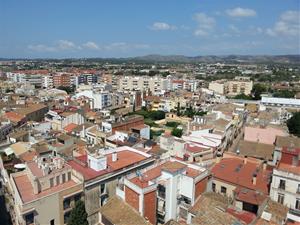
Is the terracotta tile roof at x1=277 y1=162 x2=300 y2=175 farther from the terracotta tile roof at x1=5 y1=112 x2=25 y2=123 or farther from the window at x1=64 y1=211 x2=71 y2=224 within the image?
the terracotta tile roof at x1=5 y1=112 x2=25 y2=123

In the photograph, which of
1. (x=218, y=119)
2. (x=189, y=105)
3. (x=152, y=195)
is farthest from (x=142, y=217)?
(x=189, y=105)

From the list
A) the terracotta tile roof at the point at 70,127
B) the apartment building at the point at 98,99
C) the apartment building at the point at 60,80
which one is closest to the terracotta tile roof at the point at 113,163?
the terracotta tile roof at the point at 70,127

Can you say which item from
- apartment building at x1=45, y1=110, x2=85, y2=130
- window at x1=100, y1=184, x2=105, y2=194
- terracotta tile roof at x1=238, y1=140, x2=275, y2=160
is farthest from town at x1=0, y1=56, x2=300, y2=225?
apartment building at x1=45, y1=110, x2=85, y2=130

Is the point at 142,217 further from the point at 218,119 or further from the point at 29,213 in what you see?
the point at 218,119

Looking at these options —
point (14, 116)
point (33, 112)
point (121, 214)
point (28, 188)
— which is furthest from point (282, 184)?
point (33, 112)

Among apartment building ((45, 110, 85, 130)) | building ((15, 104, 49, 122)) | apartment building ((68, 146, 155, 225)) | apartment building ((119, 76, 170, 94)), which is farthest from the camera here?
apartment building ((119, 76, 170, 94))

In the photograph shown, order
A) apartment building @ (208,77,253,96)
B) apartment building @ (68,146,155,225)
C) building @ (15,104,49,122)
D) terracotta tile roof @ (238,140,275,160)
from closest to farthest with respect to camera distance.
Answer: apartment building @ (68,146,155,225) < terracotta tile roof @ (238,140,275,160) < building @ (15,104,49,122) < apartment building @ (208,77,253,96)
